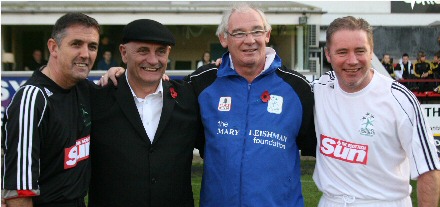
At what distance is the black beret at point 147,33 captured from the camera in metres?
3.23

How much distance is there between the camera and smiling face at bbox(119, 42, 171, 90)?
327 centimetres

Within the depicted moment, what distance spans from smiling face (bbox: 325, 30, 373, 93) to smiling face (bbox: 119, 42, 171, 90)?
1081mm

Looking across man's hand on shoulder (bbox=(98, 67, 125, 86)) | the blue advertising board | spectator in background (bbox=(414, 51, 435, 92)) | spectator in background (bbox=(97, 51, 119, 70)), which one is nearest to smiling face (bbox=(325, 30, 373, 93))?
man's hand on shoulder (bbox=(98, 67, 125, 86))

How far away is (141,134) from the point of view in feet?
10.6

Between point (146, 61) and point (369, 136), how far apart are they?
144 cm

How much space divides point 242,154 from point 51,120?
1.16m

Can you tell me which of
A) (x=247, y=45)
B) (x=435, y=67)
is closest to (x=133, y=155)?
(x=247, y=45)

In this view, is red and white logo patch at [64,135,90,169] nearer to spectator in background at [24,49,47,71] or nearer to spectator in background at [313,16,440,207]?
spectator in background at [313,16,440,207]

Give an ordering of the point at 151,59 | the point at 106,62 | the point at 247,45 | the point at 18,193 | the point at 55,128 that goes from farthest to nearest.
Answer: the point at 106,62 → the point at 247,45 → the point at 151,59 → the point at 55,128 → the point at 18,193

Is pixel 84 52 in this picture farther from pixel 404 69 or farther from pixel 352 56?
pixel 404 69

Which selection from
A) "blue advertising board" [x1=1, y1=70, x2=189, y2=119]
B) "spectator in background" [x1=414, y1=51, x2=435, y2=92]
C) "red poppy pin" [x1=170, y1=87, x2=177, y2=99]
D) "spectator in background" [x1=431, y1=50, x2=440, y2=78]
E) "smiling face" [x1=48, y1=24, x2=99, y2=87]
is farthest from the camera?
"spectator in background" [x1=431, y1=50, x2=440, y2=78]

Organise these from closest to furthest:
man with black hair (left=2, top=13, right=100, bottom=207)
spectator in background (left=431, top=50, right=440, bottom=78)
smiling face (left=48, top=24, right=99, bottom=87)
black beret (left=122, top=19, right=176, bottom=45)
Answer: man with black hair (left=2, top=13, right=100, bottom=207) → smiling face (left=48, top=24, right=99, bottom=87) → black beret (left=122, top=19, right=176, bottom=45) → spectator in background (left=431, top=50, right=440, bottom=78)

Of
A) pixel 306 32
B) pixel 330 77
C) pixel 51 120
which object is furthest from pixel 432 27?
pixel 51 120

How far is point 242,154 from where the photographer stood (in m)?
3.26
